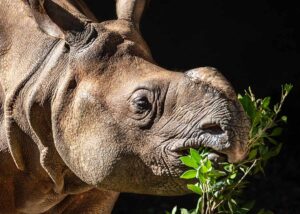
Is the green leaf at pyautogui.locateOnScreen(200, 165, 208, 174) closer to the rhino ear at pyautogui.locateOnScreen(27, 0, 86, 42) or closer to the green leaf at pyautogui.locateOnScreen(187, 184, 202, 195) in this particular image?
the green leaf at pyautogui.locateOnScreen(187, 184, 202, 195)

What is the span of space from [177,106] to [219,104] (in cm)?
17

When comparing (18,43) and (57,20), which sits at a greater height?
(57,20)

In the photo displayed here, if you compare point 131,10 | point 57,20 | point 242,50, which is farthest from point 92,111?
point 242,50

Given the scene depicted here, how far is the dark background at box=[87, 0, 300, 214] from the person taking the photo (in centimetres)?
684

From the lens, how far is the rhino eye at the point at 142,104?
10.1 ft

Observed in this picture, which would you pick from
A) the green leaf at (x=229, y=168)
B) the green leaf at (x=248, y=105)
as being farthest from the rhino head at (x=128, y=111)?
the green leaf at (x=248, y=105)

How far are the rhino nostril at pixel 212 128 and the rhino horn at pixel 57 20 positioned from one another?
2.09ft

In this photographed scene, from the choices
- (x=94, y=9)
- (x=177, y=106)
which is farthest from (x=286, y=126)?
(x=177, y=106)

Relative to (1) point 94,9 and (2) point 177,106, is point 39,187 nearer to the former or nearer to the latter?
(2) point 177,106

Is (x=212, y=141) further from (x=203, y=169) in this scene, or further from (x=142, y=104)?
(x=142, y=104)

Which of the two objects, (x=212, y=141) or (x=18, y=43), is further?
(x=18, y=43)

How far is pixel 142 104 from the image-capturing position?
10.1ft

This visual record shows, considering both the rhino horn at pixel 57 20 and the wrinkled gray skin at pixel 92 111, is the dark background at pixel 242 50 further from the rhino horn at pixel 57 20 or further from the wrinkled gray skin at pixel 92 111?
the rhino horn at pixel 57 20

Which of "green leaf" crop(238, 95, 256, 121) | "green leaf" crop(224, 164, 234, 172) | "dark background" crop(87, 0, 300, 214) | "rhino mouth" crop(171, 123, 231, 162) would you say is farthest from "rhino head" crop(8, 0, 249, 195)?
"dark background" crop(87, 0, 300, 214)
